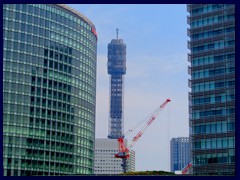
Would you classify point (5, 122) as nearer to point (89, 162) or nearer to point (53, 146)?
point (53, 146)

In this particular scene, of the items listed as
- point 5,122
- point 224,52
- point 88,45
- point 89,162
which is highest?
point 88,45

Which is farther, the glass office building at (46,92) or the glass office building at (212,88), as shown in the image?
the glass office building at (46,92)

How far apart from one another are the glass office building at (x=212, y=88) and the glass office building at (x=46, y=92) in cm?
4194

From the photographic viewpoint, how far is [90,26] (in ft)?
570

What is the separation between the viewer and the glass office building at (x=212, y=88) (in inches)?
4828

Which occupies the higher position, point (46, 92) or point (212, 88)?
point (46, 92)

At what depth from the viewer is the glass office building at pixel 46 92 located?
140750 mm

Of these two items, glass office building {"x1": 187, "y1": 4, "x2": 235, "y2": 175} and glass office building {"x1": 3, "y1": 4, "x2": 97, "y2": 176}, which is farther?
glass office building {"x1": 3, "y1": 4, "x2": 97, "y2": 176}

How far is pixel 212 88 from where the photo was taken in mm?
127000

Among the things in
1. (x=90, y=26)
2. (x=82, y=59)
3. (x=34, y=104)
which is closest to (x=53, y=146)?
(x=34, y=104)

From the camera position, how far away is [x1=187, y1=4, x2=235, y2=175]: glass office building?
123m

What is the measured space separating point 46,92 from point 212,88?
49398 millimetres

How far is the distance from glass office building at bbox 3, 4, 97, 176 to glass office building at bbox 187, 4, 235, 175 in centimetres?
4194

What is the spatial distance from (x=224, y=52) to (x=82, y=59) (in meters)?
56.3
